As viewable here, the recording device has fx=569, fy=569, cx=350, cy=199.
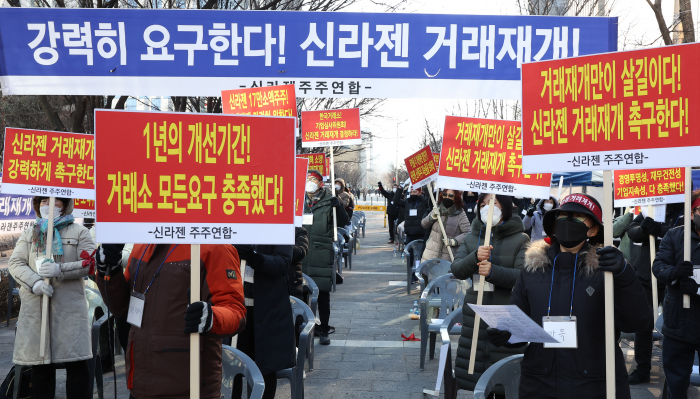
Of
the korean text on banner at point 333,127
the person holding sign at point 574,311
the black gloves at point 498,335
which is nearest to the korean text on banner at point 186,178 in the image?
the black gloves at point 498,335

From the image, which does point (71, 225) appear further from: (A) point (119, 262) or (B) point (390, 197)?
(B) point (390, 197)

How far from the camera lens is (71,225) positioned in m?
4.98

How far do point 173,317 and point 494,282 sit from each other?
2.47m

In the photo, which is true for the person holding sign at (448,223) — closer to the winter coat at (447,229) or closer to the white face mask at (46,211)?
the winter coat at (447,229)

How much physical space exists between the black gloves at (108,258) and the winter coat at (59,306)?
6.82ft

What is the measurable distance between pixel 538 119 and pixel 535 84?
0.73 feet

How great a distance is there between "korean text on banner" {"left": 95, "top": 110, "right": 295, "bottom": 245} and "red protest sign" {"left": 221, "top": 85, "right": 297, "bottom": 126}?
88.9 inches

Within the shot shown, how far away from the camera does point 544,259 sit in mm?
3174

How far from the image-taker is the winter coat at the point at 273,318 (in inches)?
165

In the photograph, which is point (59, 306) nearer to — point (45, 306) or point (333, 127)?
point (45, 306)

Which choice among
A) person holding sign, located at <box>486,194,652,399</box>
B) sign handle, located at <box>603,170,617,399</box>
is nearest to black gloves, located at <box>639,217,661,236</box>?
person holding sign, located at <box>486,194,652,399</box>

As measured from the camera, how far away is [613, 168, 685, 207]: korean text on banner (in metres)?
5.88

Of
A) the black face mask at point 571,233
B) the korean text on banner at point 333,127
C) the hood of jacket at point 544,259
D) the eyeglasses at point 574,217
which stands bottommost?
the hood of jacket at point 544,259

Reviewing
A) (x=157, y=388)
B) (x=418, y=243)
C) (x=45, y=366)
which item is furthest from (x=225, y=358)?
(x=418, y=243)
